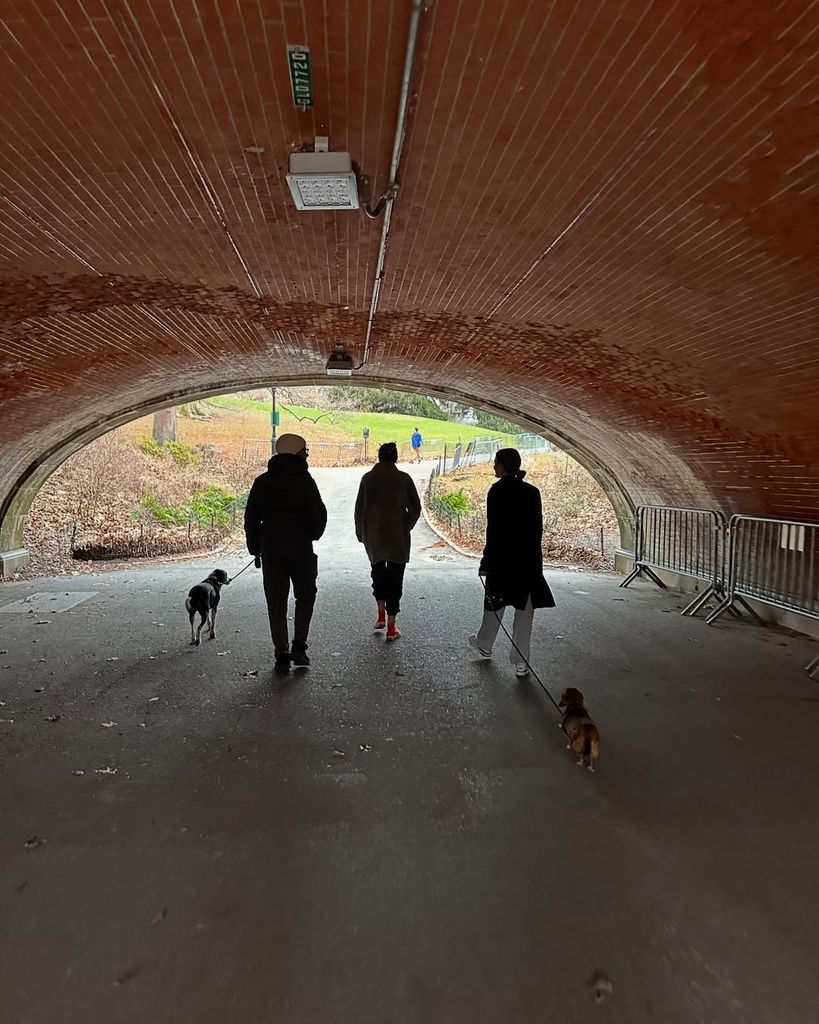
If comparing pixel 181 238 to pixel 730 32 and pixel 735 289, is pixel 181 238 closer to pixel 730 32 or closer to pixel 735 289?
pixel 730 32

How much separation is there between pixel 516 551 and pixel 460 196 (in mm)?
2609

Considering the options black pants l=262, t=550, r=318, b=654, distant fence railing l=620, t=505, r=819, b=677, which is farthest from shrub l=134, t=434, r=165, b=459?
black pants l=262, t=550, r=318, b=654

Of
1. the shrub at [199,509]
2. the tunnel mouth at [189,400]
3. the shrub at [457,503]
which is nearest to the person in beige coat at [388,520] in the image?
the tunnel mouth at [189,400]

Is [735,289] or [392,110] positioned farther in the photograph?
[735,289]

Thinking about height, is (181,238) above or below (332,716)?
above

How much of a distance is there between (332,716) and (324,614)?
11.1 feet

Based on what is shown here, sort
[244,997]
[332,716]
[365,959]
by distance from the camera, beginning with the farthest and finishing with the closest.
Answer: [332,716]
[365,959]
[244,997]

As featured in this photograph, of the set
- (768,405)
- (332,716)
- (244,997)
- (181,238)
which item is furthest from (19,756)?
(768,405)

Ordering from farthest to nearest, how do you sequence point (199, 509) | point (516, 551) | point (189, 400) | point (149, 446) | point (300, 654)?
1. point (149, 446)
2. point (199, 509)
3. point (189, 400)
4. point (300, 654)
5. point (516, 551)

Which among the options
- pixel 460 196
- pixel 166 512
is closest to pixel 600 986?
pixel 460 196

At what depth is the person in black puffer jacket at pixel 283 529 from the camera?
5.18m

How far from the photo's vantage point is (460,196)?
12.8 feet

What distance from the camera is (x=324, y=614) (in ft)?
25.3

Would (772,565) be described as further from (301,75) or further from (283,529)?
(301,75)
